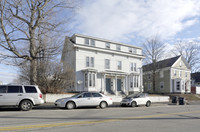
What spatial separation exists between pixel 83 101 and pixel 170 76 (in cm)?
3102

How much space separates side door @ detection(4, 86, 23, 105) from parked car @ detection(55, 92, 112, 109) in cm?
294

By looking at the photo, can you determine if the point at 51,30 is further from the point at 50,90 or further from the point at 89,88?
the point at 89,88

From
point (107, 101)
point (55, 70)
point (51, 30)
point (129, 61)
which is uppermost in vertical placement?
point (51, 30)

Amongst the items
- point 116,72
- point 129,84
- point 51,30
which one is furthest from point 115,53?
point 51,30

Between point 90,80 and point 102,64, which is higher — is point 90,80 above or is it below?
below

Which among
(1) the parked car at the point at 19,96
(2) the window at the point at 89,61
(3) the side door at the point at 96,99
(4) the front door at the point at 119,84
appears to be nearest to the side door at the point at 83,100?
(3) the side door at the point at 96,99

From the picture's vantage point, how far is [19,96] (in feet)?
42.3

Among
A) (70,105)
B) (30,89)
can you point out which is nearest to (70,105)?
(70,105)

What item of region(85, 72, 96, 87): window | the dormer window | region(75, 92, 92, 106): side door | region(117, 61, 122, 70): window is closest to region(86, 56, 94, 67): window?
region(85, 72, 96, 87): window

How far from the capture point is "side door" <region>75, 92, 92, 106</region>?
14766mm

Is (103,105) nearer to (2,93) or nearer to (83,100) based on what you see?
(83,100)

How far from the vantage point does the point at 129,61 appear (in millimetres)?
32750

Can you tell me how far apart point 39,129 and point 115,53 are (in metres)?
24.9

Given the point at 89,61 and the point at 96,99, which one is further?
the point at 89,61
